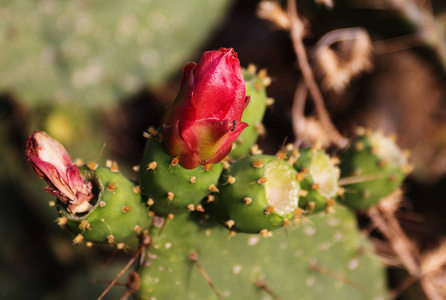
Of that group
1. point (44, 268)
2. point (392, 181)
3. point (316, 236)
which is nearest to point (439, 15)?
point (392, 181)

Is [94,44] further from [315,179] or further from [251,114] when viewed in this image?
[315,179]

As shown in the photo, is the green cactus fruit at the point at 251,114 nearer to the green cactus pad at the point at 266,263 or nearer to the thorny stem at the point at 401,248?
the green cactus pad at the point at 266,263

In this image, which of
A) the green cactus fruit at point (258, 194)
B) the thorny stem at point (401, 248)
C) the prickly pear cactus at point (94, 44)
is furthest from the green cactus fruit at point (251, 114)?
the prickly pear cactus at point (94, 44)

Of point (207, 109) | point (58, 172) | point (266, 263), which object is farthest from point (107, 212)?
point (266, 263)

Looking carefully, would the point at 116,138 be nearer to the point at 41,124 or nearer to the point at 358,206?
the point at 41,124

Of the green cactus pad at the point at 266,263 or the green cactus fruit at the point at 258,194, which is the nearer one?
the green cactus fruit at the point at 258,194

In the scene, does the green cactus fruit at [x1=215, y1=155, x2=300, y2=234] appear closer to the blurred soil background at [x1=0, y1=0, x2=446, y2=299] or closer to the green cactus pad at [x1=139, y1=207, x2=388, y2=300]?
the green cactus pad at [x1=139, y1=207, x2=388, y2=300]

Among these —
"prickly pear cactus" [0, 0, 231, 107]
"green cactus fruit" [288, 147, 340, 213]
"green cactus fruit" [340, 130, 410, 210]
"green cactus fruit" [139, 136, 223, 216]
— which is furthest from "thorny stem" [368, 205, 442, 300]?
"prickly pear cactus" [0, 0, 231, 107]
